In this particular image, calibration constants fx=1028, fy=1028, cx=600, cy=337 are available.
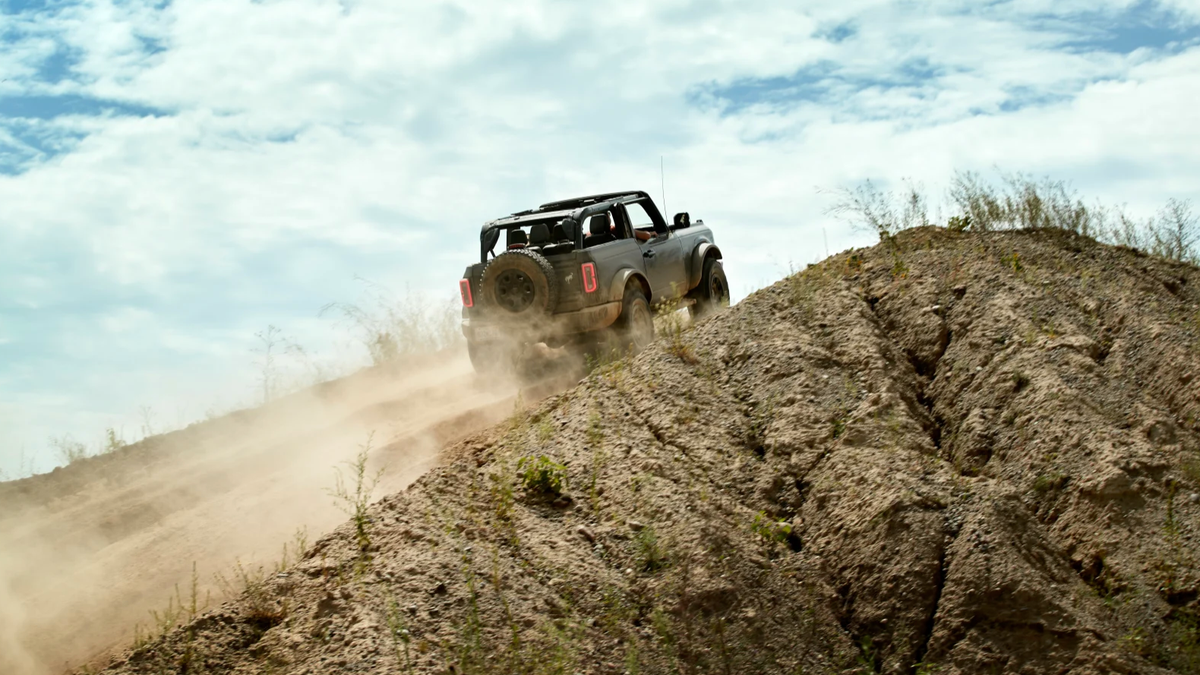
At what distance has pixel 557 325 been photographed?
1198 centimetres

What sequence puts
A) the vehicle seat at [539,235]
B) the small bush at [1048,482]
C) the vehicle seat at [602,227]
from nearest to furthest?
the small bush at [1048,482]
the vehicle seat at [539,235]
the vehicle seat at [602,227]

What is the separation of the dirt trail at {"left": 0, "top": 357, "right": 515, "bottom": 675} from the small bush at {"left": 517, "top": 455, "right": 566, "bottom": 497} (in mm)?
2605

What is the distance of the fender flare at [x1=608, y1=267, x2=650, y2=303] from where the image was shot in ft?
40.0

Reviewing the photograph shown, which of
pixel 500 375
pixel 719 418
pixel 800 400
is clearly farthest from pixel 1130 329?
pixel 500 375

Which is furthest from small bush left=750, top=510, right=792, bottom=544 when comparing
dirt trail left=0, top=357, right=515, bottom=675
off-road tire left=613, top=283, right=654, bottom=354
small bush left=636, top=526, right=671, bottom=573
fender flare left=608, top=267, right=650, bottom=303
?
fender flare left=608, top=267, right=650, bottom=303

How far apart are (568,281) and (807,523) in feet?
17.1

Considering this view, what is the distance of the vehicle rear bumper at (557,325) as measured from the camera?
11945 millimetres

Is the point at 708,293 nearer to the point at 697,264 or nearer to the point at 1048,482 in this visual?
the point at 697,264

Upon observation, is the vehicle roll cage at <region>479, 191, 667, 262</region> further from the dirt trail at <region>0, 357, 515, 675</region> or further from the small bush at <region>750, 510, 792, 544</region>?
the small bush at <region>750, 510, 792, 544</region>

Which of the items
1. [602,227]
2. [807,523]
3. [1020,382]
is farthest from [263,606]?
[602,227]

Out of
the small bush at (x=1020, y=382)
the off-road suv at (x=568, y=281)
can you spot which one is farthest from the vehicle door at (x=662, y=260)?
the small bush at (x=1020, y=382)

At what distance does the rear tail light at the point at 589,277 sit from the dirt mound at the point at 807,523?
220cm

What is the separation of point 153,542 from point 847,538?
6.41 meters

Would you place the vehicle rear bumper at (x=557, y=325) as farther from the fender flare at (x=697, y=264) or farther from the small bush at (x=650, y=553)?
the small bush at (x=650, y=553)
